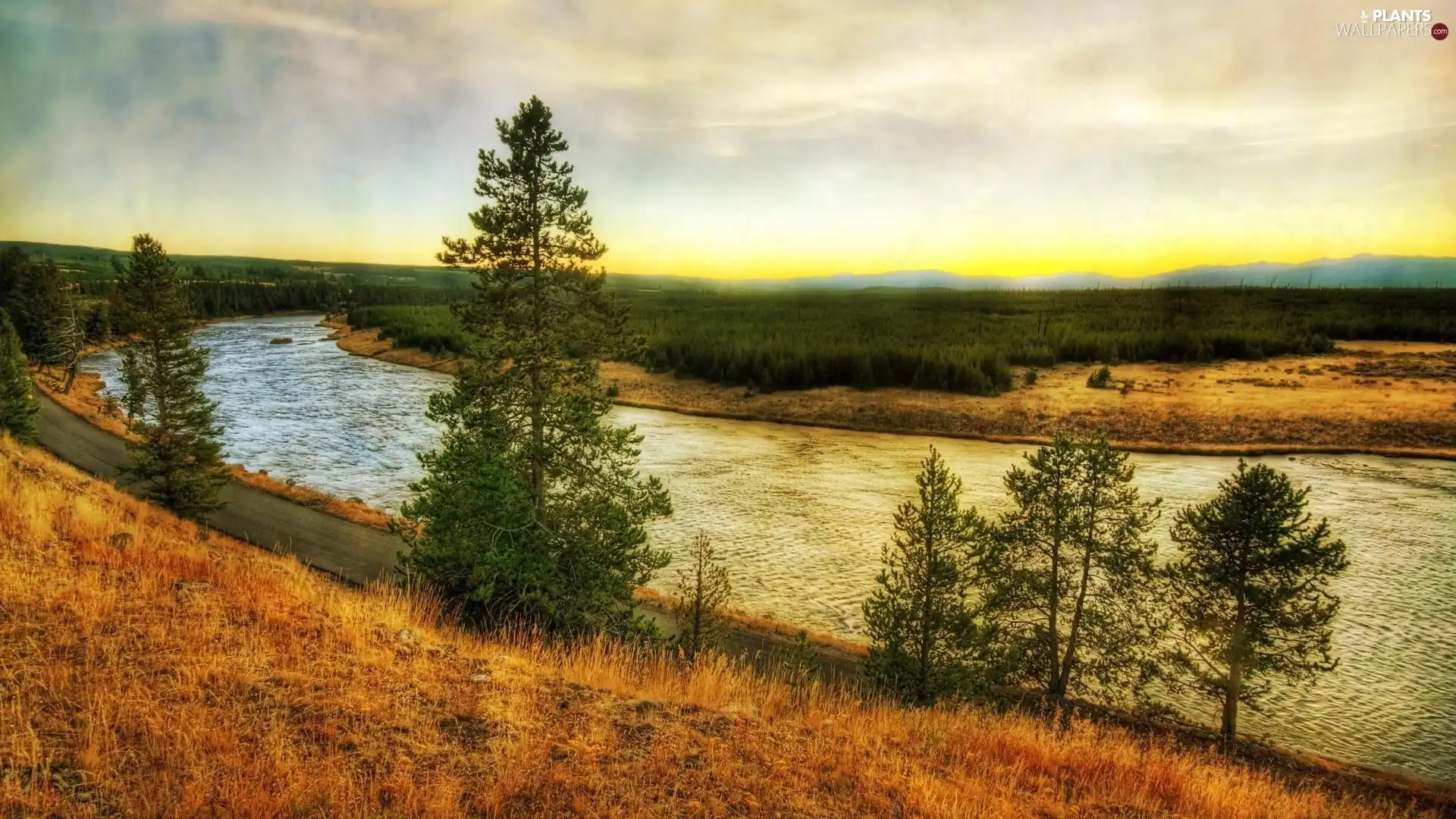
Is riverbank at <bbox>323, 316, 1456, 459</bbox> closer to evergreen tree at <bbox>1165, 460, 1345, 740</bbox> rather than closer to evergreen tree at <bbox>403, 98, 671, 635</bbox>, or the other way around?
evergreen tree at <bbox>1165, 460, 1345, 740</bbox>

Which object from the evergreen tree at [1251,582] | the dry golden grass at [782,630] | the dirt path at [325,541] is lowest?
the dry golden grass at [782,630]

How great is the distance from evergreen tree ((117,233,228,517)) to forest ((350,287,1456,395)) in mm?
17707

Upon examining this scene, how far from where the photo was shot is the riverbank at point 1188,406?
3722 cm

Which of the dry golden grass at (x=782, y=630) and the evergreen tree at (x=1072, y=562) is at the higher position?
the evergreen tree at (x=1072, y=562)

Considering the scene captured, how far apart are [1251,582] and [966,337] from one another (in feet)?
183

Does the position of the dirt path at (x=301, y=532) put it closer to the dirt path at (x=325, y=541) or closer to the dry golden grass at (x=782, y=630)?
the dirt path at (x=325, y=541)

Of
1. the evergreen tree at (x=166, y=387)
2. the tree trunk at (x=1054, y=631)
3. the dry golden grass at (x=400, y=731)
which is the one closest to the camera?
the dry golden grass at (x=400, y=731)

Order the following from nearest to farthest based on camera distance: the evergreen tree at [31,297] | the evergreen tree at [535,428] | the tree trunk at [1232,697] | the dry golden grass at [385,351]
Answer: the evergreen tree at [535,428], the tree trunk at [1232,697], the evergreen tree at [31,297], the dry golden grass at [385,351]

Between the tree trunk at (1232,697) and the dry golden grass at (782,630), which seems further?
the dry golden grass at (782,630)

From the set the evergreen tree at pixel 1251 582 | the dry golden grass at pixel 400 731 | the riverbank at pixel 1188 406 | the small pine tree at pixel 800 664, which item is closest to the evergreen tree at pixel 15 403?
the riverbank at pixel 1188 406

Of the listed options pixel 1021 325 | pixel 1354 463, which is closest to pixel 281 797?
pixel 1354 463

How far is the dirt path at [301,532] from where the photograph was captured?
21.0 metres

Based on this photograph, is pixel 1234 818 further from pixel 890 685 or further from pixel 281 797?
pixel 281 797

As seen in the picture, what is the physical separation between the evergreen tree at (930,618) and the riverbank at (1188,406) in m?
29.2
